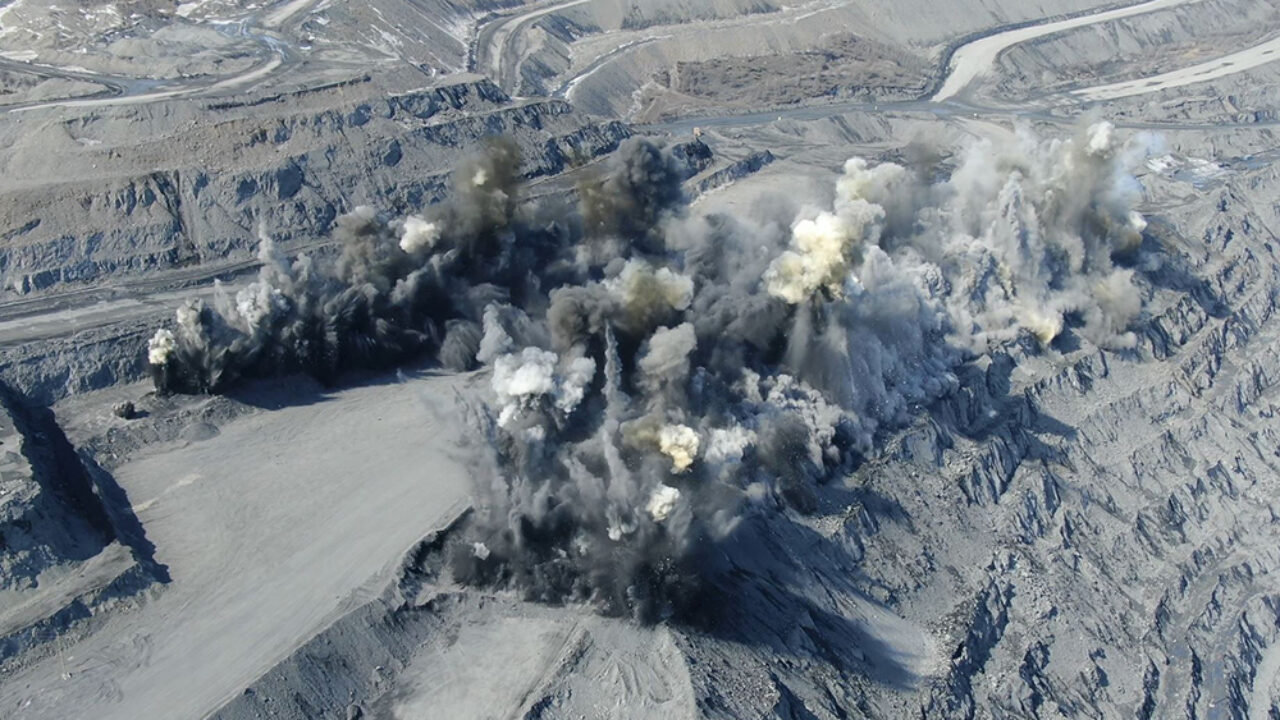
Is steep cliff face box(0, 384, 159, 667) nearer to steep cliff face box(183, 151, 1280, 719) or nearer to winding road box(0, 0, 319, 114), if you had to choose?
steep cliff face box(183, 151, 1280, 719)

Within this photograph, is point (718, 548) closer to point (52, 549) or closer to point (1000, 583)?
point (1000, 583)

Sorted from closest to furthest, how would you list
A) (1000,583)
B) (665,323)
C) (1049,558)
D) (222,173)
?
(1000,583)
(665,323)
(1049,558)
(222,173)

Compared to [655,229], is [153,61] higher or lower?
higher

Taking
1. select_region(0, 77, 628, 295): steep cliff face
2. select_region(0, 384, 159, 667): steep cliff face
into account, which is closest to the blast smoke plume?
select_region(0, 384, 159, 667): steep cliff face

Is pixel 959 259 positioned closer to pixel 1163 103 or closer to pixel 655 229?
pixel 655 229

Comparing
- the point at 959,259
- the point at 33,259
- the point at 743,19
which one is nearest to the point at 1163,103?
the point at 743,19

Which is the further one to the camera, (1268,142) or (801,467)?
(1268,142)

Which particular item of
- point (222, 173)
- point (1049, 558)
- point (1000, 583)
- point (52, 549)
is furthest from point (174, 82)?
point (1049, 558)

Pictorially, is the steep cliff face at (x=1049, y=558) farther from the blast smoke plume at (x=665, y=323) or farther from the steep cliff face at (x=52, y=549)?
the steep cliff face at (x=52, y=549)
